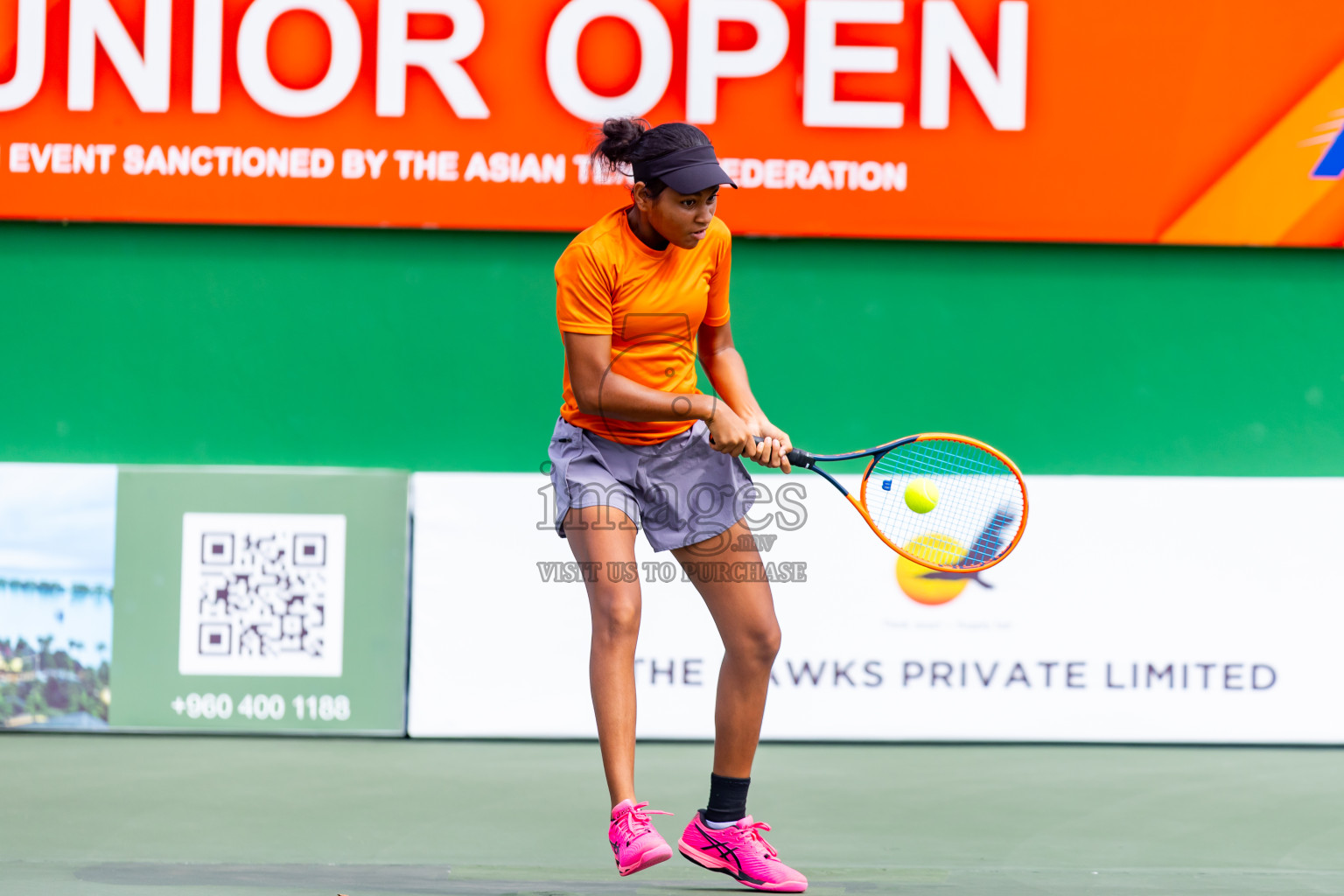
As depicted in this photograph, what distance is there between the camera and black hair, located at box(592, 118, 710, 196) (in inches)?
102

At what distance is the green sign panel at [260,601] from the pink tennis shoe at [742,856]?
1675mm

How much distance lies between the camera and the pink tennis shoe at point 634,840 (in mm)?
2482

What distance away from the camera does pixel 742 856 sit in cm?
271

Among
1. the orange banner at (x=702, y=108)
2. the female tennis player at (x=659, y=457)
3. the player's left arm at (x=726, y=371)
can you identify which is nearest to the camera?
the female tennis player at (x=659, y=457)

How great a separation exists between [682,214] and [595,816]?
1568 millimetres

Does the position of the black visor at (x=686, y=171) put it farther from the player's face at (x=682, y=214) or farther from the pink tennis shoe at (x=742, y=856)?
the pink tennis shoe at (x=742, y=856)

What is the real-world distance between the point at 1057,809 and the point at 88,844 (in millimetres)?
2332

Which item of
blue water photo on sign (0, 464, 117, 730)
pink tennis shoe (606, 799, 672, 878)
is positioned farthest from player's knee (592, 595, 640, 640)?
blue water photo on sign (0, 464, 117, 730)

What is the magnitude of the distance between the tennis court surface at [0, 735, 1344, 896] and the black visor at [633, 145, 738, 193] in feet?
4.62

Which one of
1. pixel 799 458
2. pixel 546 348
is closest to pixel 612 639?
pixel 799 458

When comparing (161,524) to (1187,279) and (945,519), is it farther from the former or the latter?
(1187,279)

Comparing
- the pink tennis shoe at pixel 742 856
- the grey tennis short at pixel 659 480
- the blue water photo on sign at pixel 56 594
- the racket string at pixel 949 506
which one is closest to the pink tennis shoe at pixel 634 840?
the pink tennis shoe at pixel 742 856

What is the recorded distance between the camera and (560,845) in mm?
3062

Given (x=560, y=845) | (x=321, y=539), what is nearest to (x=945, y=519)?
(x=560, y=845)
